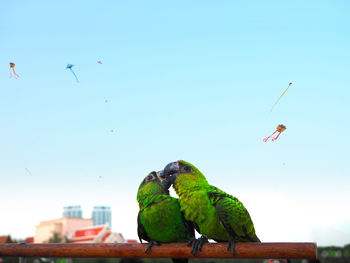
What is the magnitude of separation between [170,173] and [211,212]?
0.54 meters

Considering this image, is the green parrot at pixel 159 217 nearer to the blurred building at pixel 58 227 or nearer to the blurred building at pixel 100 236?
the blurred building at pixel 100 236

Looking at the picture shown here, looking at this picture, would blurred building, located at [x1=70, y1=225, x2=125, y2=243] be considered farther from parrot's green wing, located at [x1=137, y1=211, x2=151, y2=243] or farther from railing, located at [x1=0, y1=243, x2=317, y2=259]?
parrot's green wing, located at [x1=137, y1=211, x2=151, y2=243]

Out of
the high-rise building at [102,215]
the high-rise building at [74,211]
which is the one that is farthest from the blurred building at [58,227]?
the high-rise building at [102,215]

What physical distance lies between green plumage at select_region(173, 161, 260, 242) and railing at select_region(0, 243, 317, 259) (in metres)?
0.17

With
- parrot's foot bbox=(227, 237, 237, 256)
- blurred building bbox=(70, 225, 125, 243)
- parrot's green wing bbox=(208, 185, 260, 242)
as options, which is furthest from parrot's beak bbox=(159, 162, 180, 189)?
blurred building bbox=(70, 225, 125, 243)

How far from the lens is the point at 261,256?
299cm

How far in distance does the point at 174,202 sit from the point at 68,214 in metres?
179

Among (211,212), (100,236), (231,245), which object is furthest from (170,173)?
(100,236)

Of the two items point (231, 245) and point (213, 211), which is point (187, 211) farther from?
point (231, 245)

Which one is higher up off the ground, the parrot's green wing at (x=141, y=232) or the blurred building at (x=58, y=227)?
the blurred building at (x=58, y=227)

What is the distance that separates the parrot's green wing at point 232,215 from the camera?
127 inches

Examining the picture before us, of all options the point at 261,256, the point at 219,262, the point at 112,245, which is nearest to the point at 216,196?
the point at 261,256

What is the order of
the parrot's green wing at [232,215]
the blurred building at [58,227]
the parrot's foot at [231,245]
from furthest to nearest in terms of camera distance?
the blurred building at [58,227]
the parrot's green wing at [232,215]
the parrot's foot at [231,245]

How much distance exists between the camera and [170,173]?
3529 mm
